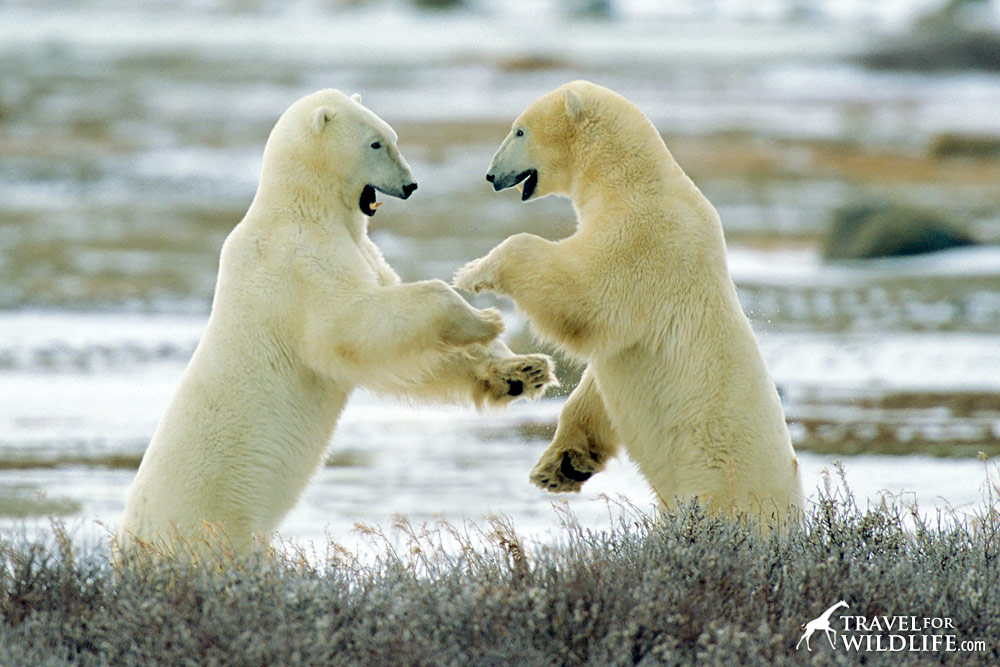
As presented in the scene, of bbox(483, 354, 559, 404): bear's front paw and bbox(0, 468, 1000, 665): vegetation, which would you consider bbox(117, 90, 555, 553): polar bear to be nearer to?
bbox(483, 354, 559, 404): bear's front paw

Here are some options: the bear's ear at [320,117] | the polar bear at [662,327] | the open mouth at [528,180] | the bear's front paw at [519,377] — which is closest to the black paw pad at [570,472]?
the polar bear at [662,327]

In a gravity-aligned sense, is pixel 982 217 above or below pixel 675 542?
above

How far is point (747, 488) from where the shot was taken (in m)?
4.71

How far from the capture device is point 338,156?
4.76 m

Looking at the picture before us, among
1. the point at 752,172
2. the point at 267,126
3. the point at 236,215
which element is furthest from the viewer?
the point at 267,126

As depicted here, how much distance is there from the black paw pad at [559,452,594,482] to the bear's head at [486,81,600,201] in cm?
101

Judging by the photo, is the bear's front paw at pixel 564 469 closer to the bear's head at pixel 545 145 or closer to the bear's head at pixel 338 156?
the bear's head at pixel 545 145

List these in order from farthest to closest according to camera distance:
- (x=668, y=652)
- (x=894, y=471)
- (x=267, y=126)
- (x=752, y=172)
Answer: (x=267, y=126)
(x=752, y=172)
(x=894, y=471)
(x=668, y=652)

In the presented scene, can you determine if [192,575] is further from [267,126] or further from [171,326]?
[267,126]

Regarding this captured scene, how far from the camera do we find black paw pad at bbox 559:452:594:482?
5117 mm

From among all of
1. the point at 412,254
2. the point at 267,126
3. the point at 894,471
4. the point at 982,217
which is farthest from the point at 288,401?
the point at 267,126

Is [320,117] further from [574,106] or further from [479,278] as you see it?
[574,106]

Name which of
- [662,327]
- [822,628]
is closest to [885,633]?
[822,628]

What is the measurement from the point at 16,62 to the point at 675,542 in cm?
3641
